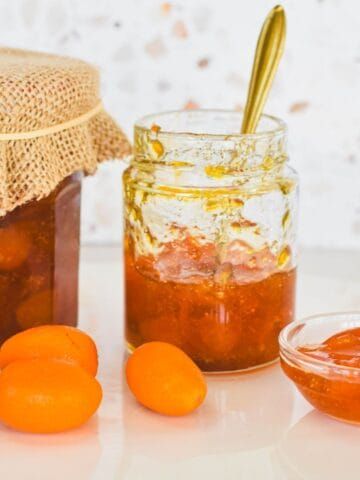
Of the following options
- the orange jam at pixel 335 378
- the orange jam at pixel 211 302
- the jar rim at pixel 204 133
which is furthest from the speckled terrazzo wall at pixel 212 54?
the orange jam at pixel 335 378

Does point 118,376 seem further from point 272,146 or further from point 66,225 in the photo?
point 272,146

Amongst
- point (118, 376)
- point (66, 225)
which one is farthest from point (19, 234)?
point (118, 376)

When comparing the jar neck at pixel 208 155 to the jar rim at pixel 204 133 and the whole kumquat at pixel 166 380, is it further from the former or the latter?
the whole kumquat at pixel 166 380

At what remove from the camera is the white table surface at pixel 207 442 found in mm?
822

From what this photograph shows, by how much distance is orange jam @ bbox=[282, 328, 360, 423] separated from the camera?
34.3 inches

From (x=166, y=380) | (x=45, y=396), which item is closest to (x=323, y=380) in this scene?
(x=166, y=380)

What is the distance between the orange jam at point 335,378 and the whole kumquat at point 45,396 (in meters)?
0.18

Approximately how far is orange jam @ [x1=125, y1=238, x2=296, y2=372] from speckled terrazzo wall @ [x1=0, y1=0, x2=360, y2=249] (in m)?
0.55

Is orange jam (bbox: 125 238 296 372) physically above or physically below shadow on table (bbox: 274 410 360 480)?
above

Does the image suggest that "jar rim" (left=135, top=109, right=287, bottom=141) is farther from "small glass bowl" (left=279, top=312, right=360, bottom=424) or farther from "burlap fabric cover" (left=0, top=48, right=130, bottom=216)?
"small glass bowl" (left=279, top=312, right=360, bottom=424)

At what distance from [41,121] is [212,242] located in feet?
0.64

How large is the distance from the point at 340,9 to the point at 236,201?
601 mm

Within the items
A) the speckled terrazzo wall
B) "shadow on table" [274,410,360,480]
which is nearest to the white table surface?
"shadow on table" [274,410,360,480]

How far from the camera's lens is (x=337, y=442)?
875 millimetres
